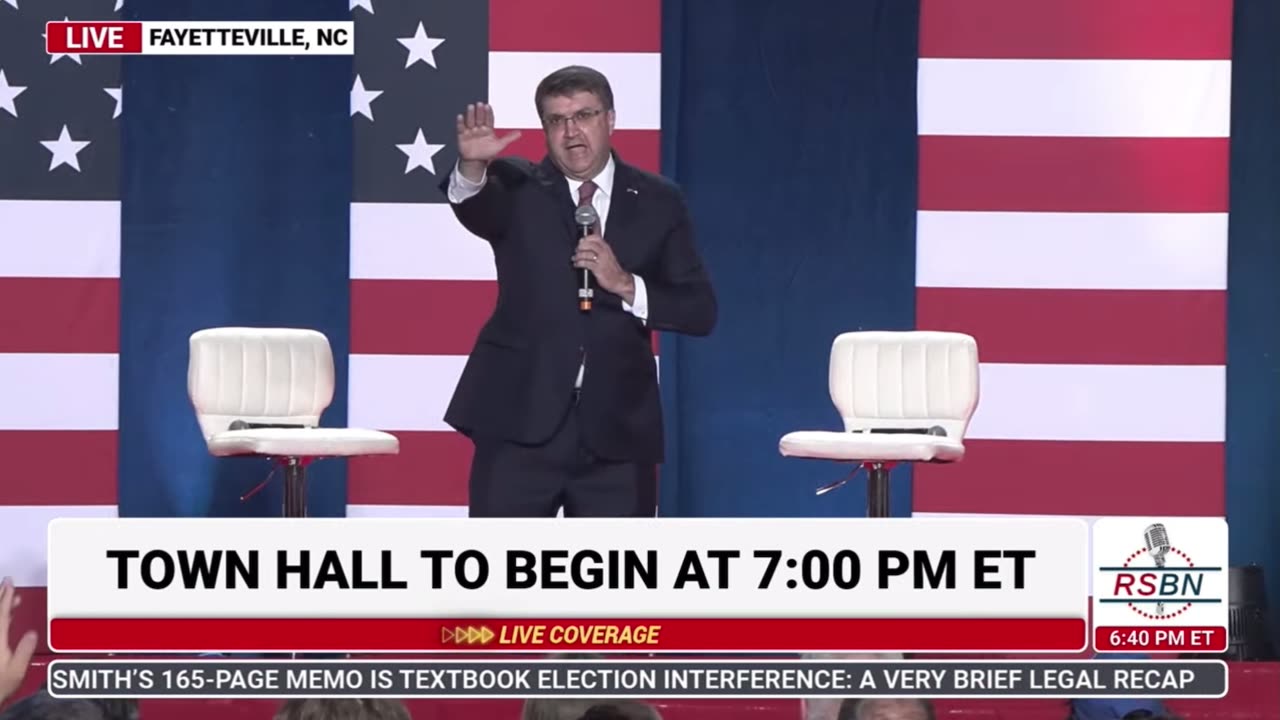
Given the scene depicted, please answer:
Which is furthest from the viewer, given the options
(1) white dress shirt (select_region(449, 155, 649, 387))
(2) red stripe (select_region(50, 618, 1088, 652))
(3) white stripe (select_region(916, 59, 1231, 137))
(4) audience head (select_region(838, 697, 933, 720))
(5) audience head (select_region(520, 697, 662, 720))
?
(3) white stripe (select_region(916, 59, 1231, 137))

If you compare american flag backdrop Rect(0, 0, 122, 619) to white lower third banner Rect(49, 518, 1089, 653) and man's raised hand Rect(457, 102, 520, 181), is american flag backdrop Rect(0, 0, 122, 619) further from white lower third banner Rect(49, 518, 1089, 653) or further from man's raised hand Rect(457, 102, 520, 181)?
white lower third banner Rect(49, 518, 1089, 653)

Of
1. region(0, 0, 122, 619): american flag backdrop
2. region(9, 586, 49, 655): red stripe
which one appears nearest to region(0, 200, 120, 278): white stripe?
region(0, 0, 122, 619): american flag backdrop

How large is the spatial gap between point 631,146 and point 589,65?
248mm

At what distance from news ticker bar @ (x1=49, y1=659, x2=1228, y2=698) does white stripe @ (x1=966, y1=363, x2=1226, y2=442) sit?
2783mm

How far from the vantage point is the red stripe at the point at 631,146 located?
4.68 m

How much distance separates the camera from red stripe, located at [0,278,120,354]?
4.72 meters

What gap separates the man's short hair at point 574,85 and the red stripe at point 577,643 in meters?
1.35

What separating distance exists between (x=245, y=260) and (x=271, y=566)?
2.88 metres

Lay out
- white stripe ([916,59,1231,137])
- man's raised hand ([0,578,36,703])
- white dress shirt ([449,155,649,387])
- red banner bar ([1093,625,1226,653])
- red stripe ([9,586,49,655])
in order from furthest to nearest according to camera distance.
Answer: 1. white stripe ([916,59,1231,137])
2. red stripe ([9,586,49,655])
3. white dress shirt ([449,155,649,387])
4. red banner bar ([1093,625,1226,653])
5. man's raised hand ([0,578,36,703])

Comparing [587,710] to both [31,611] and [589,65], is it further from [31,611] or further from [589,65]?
[31,611]

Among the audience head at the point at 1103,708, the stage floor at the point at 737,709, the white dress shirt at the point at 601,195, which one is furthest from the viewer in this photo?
the white dress shirt at the point at 601,195

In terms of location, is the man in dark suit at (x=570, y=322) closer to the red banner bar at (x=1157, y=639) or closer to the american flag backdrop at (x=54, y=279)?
the red banner bar at (x=1157, y=639)

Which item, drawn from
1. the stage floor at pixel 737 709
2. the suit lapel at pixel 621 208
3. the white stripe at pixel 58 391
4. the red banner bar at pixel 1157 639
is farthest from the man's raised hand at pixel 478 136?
the white stripe at pixel 58 391

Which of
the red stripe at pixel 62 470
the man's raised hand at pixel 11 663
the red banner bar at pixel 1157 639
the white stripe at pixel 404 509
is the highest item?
the man's raised hand at pixel 11 663
